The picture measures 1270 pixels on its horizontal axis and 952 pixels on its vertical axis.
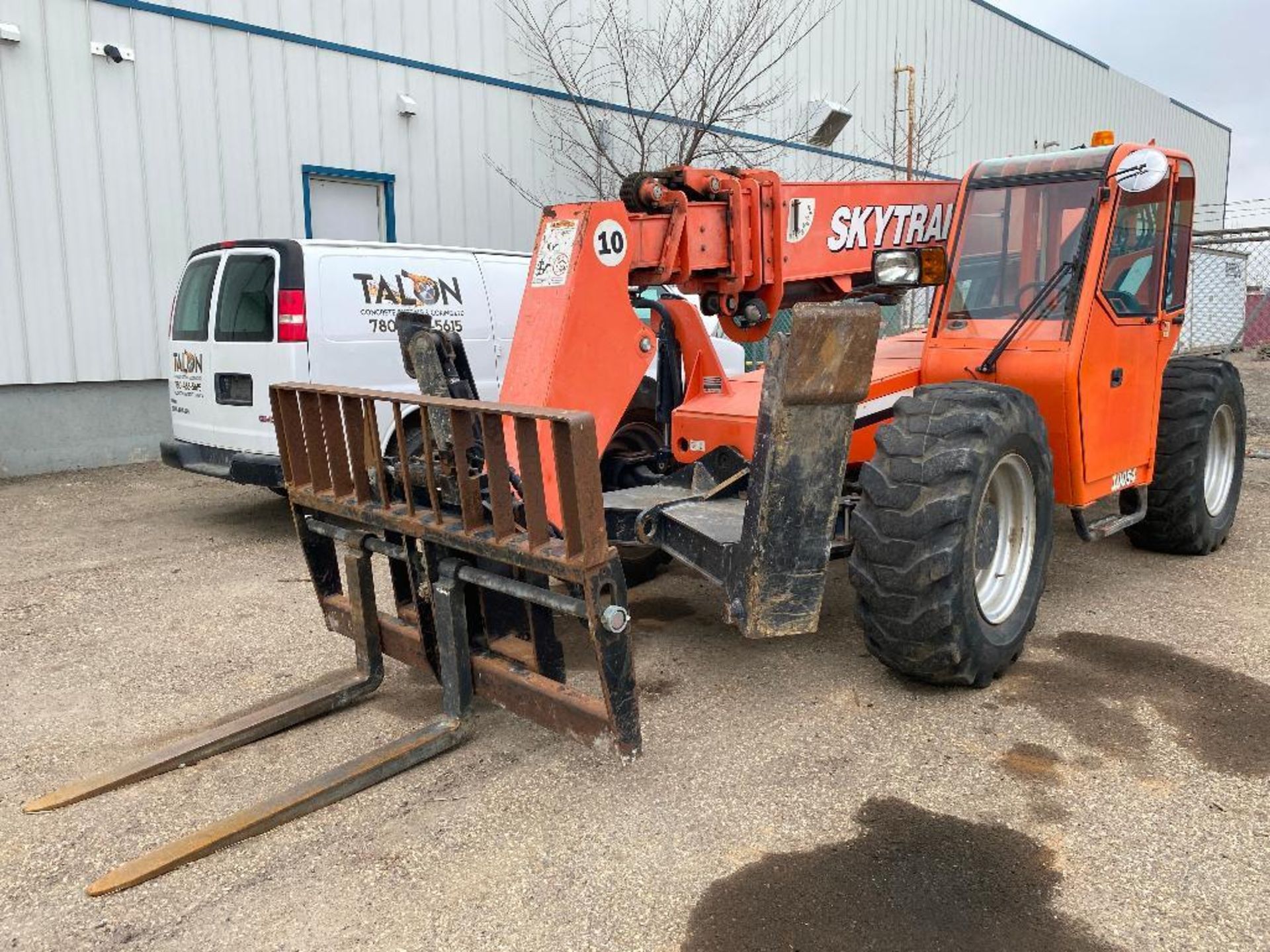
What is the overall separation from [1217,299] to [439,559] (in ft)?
63.5

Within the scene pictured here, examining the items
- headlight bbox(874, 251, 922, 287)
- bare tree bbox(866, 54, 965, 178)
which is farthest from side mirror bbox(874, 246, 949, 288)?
bare tree bbox(866, 54, 965, 178)

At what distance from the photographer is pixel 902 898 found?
2.80m

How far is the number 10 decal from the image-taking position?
3.82m

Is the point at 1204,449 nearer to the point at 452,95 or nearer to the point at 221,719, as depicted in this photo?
the point at 221,719

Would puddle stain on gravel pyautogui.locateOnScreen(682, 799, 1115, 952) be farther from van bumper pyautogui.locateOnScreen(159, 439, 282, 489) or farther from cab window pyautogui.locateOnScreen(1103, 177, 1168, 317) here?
van bumper pyautogui.locateOnScreen(159, 439, 282, 489)

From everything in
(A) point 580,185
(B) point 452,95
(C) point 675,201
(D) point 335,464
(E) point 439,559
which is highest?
(B) point 452,95

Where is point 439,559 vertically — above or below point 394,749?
above

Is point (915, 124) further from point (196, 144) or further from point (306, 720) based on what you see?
point (306, 720)

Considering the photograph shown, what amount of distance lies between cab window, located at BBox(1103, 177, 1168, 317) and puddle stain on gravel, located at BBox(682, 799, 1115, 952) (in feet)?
9.44

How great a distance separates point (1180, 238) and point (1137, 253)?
613 mm

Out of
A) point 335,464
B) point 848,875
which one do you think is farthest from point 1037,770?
point 335,464

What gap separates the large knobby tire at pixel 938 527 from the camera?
12.2 feet

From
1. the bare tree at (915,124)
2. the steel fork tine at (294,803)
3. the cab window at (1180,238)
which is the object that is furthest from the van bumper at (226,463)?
the bare tree at (915,124)

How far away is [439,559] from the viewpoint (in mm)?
3654
